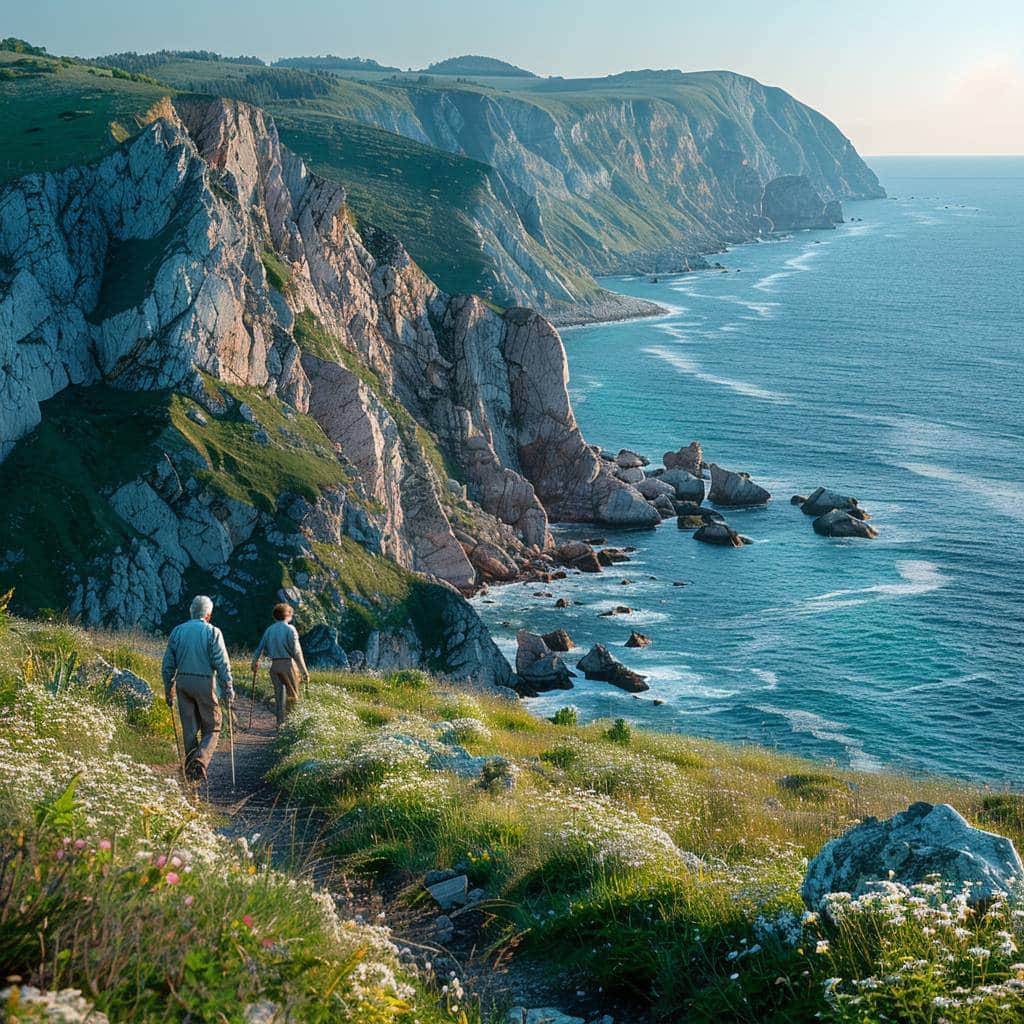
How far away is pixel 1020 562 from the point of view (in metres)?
67.0

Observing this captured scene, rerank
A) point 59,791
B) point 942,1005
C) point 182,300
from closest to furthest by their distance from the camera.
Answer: point 942,1005, point 59,791, point 182,300

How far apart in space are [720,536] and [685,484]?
1207 centimetres

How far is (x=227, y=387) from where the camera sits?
171ft

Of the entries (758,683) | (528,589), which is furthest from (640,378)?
(758,683)

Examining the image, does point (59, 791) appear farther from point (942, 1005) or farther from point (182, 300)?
point (182, 300)

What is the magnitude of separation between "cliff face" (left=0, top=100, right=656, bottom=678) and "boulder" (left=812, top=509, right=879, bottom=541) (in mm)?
20039

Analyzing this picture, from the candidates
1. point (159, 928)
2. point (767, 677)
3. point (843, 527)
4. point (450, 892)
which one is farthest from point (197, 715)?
point (843, 527)

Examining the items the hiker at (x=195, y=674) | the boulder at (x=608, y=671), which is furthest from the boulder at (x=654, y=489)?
the hiker at (x=195, y=674)

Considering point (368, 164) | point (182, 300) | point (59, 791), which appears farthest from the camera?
point (368, 164)

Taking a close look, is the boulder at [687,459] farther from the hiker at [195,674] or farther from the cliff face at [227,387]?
the hiker at [195,674]

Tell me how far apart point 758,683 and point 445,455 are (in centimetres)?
3272

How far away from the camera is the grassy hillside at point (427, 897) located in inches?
226

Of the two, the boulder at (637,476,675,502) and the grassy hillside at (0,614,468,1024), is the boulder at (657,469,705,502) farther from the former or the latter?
the grassy hillside at (0,614,468,1024)

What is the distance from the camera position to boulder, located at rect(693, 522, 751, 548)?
244 ft
